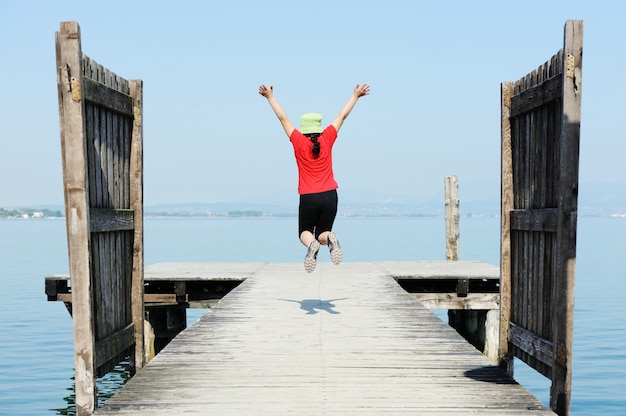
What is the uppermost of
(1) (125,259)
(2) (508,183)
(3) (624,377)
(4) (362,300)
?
(2) (508,183)

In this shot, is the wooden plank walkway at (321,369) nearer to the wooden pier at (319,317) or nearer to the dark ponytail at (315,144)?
the wooden pier at (319,317)

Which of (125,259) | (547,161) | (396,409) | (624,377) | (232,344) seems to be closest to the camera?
(396,409)

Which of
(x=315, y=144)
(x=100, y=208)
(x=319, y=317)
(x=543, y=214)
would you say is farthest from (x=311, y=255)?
(x=543, y=214)

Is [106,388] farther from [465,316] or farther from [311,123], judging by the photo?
[311,123]

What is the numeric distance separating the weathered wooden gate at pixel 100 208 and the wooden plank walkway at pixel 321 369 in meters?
0.79

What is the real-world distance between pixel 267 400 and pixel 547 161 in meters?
3.70

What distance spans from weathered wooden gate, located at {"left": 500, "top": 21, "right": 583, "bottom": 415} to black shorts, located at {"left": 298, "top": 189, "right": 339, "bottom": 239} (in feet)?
6.45

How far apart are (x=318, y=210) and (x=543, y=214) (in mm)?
2649

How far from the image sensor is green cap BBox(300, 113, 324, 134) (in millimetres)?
9266

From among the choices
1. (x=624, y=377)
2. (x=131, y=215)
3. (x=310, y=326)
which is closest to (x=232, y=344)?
(x=310, y=326)

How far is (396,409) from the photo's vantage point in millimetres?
6031

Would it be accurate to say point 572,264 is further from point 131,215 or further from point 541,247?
point 131,215

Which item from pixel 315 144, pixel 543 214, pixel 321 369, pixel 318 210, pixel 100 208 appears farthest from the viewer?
pixel 318 210

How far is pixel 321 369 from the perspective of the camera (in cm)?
737
